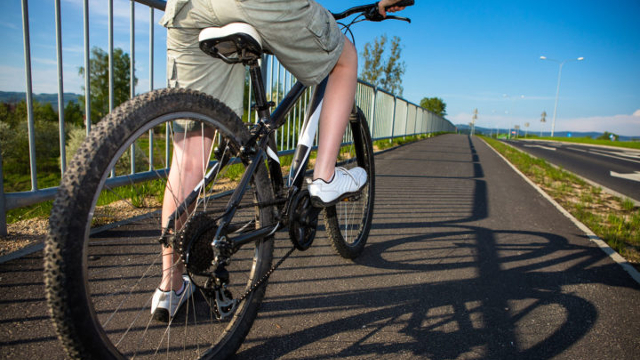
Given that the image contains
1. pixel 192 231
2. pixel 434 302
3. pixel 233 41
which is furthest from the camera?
pixel 434 302

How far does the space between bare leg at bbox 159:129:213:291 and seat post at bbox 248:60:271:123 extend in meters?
0.23

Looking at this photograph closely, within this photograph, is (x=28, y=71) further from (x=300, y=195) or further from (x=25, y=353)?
(x=300, y=195)

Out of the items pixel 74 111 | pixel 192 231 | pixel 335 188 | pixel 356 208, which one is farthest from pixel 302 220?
pixel 74 111

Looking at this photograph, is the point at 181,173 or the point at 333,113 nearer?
the point at 181,173

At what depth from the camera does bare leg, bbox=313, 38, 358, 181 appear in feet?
5.97

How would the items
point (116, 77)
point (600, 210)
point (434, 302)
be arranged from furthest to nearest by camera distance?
1. point (116, 77)
2. point (600, 210)
3. point (434, 302)

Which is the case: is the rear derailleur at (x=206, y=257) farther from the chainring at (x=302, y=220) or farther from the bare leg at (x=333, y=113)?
the bare leg at (x=333, y=113)

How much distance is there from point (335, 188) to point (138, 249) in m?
1.32

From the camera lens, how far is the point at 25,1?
2.17 m

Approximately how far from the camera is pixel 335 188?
1881 millimetres

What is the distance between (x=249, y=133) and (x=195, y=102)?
1.05 ft

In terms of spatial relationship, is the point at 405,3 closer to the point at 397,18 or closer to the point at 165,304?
the point at 397,18

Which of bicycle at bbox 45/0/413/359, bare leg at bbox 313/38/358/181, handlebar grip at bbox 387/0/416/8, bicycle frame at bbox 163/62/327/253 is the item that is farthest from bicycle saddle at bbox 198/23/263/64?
handlebar grip at bbox 387/0/416/8

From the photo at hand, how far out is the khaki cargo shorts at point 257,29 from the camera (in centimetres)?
139
